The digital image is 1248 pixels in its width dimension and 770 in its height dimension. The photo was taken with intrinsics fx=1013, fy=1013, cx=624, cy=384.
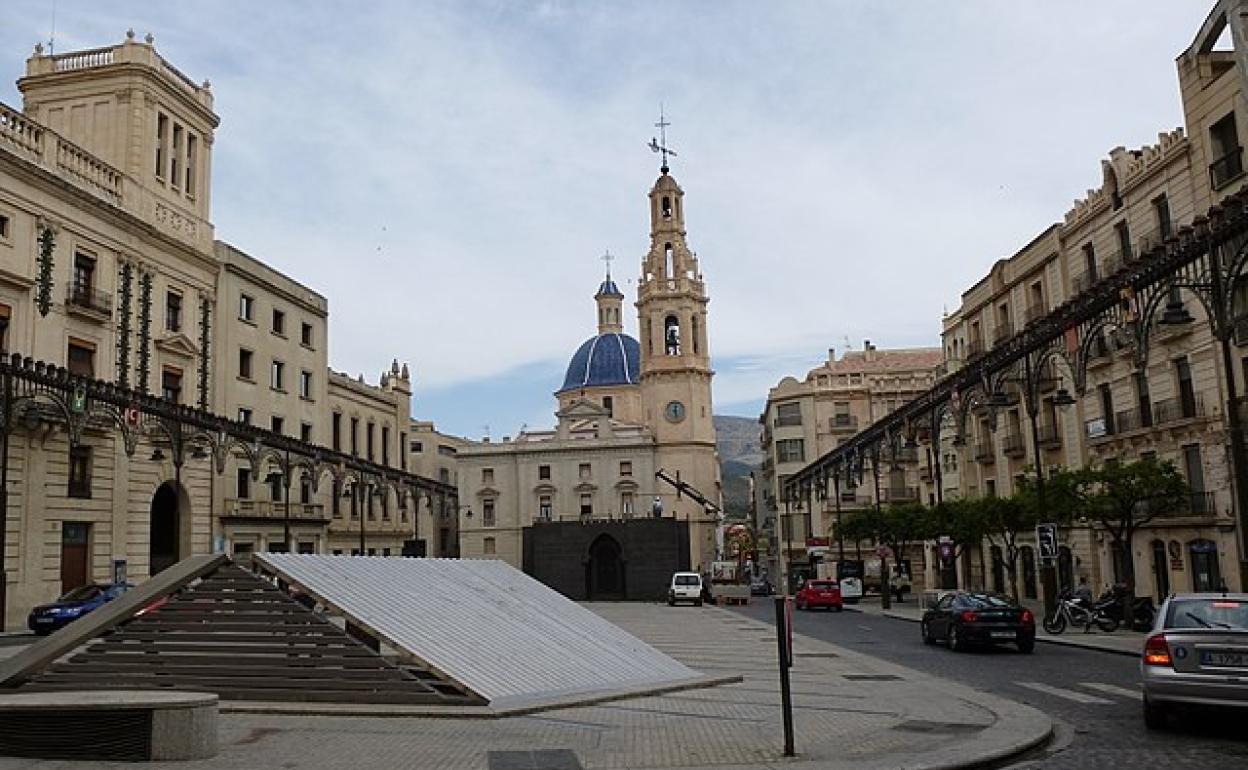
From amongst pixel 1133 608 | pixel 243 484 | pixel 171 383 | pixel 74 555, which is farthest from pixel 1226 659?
pixel 243 484

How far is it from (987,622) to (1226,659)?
1090 centimetres

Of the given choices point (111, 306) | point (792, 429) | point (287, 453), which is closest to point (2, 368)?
point (111, 306)

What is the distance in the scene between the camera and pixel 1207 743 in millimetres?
9484

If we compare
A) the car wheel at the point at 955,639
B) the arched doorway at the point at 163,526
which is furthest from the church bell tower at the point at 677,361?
the car wheel at the point at 955,639

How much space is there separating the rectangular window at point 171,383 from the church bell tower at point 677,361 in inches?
1767

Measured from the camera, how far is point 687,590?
47.1 meters

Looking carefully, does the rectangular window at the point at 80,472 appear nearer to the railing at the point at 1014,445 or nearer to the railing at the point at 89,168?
the railing at the point at 89,168

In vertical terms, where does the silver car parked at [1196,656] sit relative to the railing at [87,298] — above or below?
below

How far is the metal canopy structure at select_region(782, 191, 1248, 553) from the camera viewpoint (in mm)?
17750

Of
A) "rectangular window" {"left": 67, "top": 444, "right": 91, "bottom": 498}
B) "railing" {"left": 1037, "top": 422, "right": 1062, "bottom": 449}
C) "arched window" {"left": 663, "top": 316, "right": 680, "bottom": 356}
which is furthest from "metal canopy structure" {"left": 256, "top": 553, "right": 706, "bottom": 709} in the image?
"arched window" {"left": 663, "top": 316, "right": 680, "bottom": 356}

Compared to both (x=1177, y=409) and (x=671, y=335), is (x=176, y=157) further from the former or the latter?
(x=671, y=335)

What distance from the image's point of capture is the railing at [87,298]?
32.1 m

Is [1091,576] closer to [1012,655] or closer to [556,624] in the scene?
[1012,655]

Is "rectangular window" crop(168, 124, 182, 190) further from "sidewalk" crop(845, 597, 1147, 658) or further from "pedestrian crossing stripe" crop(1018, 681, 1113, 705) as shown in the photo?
"pedestrian crossing stripe" crop(1018, 681, 1113, 705)
